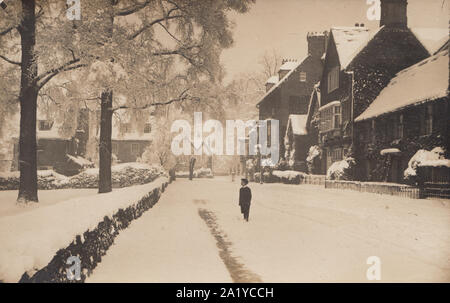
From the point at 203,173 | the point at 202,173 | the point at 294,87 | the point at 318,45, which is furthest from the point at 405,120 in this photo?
the point at 203,173

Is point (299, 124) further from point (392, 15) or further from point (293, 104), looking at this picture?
point (392, 15)

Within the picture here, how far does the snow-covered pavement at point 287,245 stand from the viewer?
6668 mm

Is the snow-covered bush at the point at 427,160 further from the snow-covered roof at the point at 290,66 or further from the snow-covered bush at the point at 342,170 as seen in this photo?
the snow-covered roof at the point at 290,66

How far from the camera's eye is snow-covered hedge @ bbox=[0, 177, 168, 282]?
4.54 metres

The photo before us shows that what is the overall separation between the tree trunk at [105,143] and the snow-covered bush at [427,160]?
40.6 feet

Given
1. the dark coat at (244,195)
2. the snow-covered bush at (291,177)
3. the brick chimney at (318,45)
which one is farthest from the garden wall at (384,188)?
the brick chimney at (318,45)

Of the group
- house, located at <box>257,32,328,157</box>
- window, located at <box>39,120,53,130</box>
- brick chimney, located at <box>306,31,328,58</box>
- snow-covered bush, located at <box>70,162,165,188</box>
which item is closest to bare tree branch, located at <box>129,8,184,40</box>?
window, located at <box>39,120,53,130</box>

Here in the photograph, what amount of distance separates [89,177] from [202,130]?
19.0 feet

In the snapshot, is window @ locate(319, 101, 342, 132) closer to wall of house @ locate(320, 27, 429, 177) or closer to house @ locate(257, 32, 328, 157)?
wall of house @ locate(320, 27, 429, 177)

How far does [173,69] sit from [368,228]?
995 cm

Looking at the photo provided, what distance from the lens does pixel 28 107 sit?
43.1 ft

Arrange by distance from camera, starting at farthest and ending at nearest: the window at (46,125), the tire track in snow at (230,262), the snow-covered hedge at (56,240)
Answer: the window at (46,125), the tire track in snow at (230,262), the snow-covered hedge at (56,240)
